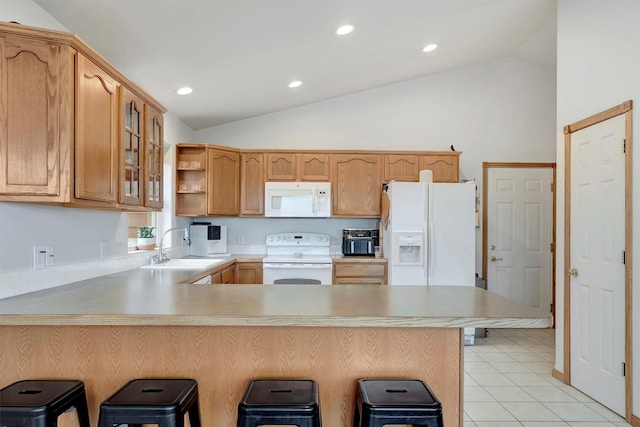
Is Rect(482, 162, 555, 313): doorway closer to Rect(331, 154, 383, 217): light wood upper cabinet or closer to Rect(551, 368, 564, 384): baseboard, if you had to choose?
Rect(331, 154, 383, 217): light wood upper cabinet

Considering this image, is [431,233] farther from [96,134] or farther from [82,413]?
[82,413]

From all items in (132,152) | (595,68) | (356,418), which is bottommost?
(356,418)

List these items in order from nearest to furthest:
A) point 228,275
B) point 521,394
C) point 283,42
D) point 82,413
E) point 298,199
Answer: point 82,413
point 521,394
point 283,42
point 228,275
point 298,199

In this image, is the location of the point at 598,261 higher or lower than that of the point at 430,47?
lower

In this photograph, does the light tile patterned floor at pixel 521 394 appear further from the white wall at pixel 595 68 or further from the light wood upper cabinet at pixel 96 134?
the light wood upper cabinet at pixel 96 134

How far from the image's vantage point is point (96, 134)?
77.0 inches

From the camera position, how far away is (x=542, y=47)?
14.1 ft

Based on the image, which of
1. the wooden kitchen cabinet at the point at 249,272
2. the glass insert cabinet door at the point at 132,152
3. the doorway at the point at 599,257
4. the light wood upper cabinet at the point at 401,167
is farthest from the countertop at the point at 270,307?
the light wood upper cabinet at the point at 401,167

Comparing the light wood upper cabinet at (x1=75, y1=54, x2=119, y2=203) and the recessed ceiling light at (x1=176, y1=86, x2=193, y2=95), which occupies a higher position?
the recessed ceiling light at (x1=176, y1=86, x2=193, y2=95)

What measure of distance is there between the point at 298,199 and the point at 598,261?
2.84 metres

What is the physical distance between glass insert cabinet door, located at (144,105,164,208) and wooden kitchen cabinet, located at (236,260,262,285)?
146 centimetres

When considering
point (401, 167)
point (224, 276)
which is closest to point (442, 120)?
point (401, 167)

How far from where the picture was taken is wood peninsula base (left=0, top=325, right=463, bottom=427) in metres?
1.60

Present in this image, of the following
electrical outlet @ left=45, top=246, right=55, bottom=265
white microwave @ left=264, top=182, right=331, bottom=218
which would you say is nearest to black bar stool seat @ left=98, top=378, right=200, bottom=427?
electrical outlet @ left=45, top=246, right=55, bottom=265
